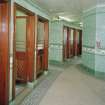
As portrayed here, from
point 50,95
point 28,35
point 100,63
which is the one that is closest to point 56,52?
point 100,63

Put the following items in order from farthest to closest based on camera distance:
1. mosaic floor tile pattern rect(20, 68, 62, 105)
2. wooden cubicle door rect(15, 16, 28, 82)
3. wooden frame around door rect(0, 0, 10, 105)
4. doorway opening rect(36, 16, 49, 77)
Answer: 1. doorway opening rect(36, 16, 49, 77)
2. wooden cubicle door rect(15, 16, 28, 82)
3. mosaic floor tile pattern rect(20, 68, 62, 105)
4. wooden frame around door rect(0, 0, 10, 105)

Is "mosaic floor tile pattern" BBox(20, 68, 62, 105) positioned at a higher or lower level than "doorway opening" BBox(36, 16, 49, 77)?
lower

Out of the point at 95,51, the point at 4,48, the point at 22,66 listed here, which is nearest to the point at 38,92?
the point at 22,66

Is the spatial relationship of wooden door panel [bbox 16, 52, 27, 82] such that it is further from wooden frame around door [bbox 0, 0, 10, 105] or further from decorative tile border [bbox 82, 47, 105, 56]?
decorative tile border [bbox 82, 47, 105, 56]

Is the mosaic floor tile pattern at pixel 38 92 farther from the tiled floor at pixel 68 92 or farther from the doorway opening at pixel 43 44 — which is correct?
the doorway opening at pixel 43 44

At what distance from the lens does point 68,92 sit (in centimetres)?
418

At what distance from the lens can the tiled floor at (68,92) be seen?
3.58m

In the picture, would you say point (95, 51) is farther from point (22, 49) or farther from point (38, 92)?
point (38, 92)

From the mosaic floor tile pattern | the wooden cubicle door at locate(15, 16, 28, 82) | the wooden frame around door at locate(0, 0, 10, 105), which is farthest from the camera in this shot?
the wooden cubicle door at locate(15, 16, 28, 82)

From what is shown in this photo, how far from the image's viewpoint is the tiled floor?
3.58 meters

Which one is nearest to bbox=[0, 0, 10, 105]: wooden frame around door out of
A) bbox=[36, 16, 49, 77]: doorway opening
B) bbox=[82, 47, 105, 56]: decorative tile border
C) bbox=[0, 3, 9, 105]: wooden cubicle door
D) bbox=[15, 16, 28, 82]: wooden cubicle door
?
bbox=[0, 3, 9, 105]: wooden cubicle door

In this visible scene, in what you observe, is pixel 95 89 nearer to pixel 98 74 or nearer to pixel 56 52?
pixel 98 74

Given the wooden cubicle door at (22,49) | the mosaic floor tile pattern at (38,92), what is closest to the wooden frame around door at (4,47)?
the mosaic floor tile pattern at (38,92)

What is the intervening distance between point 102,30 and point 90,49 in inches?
37.7
